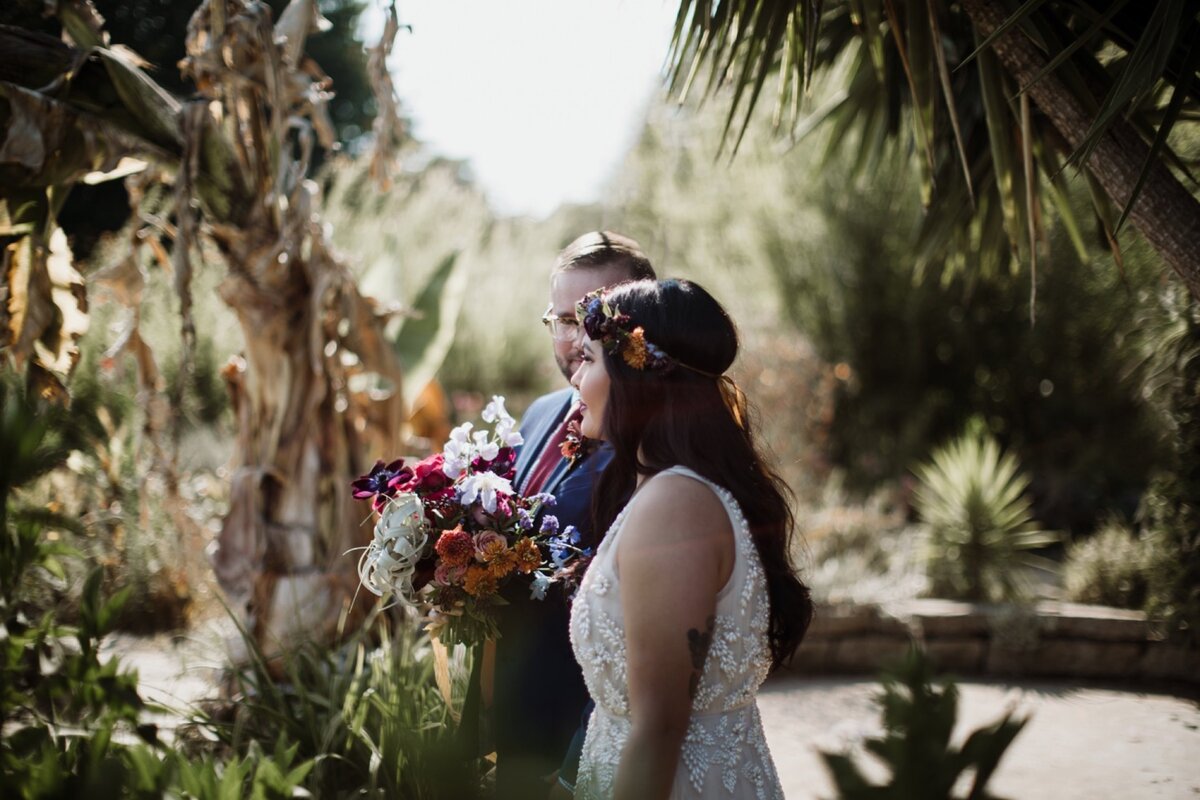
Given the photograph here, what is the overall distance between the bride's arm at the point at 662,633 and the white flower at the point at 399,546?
648 millimetres

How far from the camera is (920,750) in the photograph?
3.35 feet

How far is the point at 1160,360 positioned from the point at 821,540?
2.82 metres

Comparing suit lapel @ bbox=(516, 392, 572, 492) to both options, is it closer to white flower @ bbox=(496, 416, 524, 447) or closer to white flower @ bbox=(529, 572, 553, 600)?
white flower @ bbox=(496, 416, 524, 447)

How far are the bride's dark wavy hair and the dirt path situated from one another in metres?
1.94

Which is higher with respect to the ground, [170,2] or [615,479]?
[170,2]

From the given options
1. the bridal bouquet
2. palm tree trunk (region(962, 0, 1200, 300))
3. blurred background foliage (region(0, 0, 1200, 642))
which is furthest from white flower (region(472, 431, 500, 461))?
blurred background foliage (region(0, 0, 1200, 642))

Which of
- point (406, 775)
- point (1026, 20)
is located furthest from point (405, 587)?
point (1026, 20)

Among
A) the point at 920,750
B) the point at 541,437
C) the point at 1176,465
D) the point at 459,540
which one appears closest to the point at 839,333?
the point at 1176,465

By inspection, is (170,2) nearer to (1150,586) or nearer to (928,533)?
(928,533)

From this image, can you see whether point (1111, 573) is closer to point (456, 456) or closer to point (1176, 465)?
point (1176, 465)

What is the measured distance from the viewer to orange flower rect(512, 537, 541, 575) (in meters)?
2.05

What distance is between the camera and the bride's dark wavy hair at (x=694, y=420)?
184 cm

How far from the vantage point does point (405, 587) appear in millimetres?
2137

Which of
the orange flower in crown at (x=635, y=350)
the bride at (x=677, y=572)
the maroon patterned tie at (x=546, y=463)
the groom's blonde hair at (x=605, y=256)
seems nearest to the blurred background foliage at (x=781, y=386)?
the bride at (x=677, y=572)
